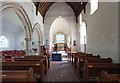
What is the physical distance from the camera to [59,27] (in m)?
19.2

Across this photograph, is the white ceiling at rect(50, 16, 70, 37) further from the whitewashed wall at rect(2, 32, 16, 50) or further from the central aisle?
the central aisle

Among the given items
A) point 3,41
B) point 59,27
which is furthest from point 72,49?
point 3,41

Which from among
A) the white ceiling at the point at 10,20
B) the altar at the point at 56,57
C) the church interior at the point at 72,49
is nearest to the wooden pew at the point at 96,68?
the church interior at the point at 72,49

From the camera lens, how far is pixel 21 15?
5.63 metres

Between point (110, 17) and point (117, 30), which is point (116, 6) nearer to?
Answer: point (110, 17)

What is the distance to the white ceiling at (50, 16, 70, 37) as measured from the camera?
17.2 m

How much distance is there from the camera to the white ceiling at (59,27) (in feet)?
56.5

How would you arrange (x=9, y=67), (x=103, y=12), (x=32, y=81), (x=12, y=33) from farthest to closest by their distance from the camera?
(x=12, y=33), (x=103, y=12), (x=9, y=67), (x=32, y=81)

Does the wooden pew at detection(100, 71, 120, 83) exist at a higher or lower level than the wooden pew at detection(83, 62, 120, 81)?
higher

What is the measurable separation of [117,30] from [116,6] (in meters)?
0.94

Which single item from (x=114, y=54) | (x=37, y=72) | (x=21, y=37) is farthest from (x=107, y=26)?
(x=21, y=37)

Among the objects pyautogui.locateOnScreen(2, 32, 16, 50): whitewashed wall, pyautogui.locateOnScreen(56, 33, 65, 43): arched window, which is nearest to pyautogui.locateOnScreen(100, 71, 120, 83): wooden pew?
pyautogui.locateOnScreen(2, 32, 16, 50): whitewashed wall

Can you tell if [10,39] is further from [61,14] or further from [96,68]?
[96,68]

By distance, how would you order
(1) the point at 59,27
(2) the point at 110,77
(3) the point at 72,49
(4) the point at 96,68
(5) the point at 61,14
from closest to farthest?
(2) the point at 110,77, (4) the point at 96,68, (3) the point at 72,49, (5) the point at 61,14, (1) the point at 59,27
